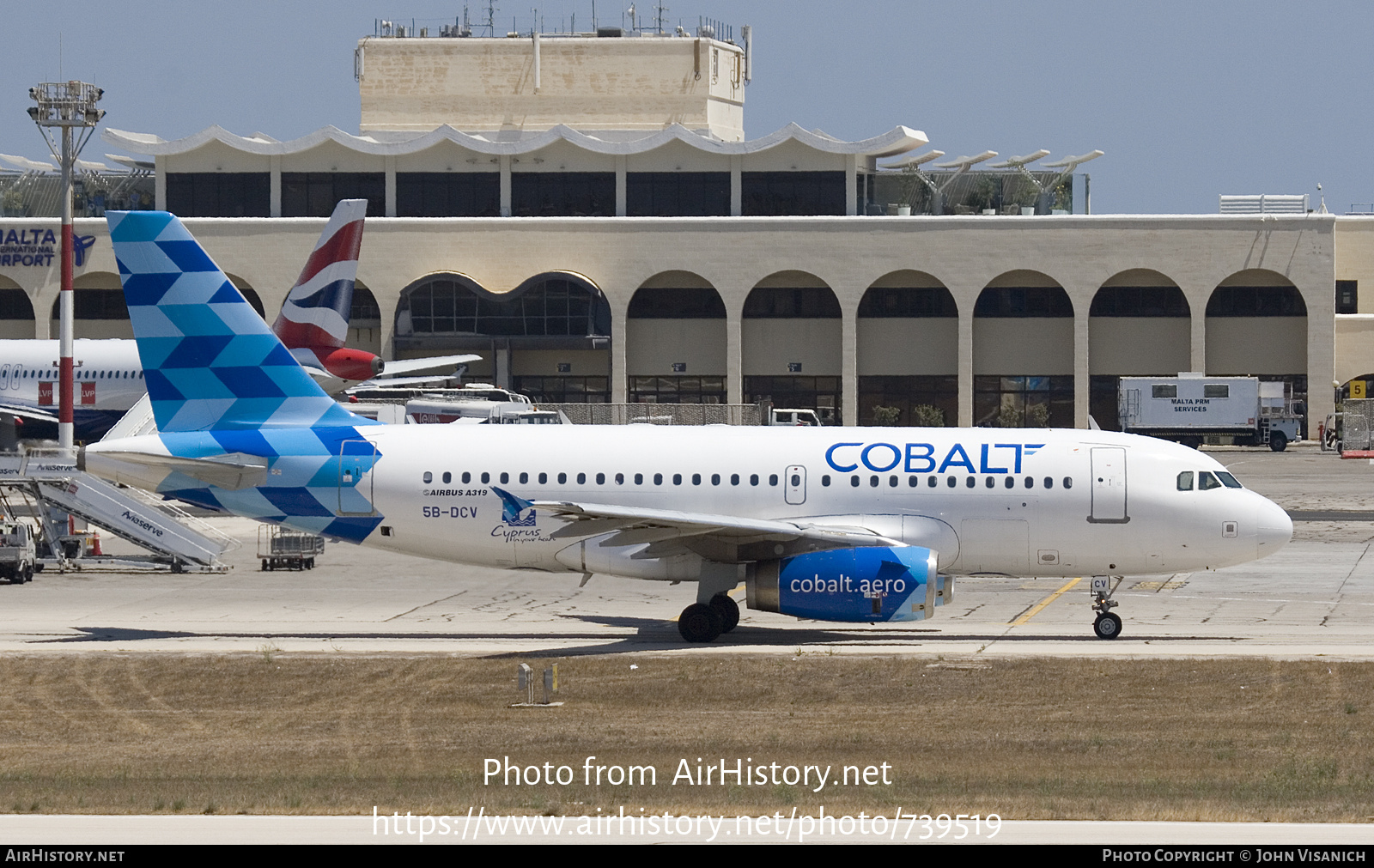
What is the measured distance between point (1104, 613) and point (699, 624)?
24.6 feet

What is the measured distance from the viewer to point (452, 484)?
32062 mm

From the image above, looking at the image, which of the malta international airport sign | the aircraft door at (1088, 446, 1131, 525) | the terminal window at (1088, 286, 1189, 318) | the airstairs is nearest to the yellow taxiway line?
the aircraft door at (1088, 446, 1131, 525)

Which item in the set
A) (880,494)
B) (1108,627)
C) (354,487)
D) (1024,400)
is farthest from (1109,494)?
(1024,400)

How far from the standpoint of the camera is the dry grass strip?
18875 mm

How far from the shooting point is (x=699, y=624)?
1222 inches

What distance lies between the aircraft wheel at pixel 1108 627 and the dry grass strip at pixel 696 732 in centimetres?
352

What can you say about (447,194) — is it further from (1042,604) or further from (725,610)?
(725,610)

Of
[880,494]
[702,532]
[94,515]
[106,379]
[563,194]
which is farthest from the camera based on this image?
[563,194]

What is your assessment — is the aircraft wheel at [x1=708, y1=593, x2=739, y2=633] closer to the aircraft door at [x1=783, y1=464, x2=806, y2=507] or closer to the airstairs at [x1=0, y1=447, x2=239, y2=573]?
the aircraft door at [x1=783, y1=464, x2=806, y2=507]

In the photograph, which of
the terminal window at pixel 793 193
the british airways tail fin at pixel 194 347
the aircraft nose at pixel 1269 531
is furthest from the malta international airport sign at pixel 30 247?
the aircraft nose at pixel 1269 531

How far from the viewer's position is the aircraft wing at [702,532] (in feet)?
96.1

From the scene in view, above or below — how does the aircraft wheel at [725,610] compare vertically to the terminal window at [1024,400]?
below

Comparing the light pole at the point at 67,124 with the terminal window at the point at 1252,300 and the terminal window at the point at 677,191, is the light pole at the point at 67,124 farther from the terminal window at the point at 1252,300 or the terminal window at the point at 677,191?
the terminal window at the point at 1252,300

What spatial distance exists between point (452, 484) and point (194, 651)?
554cm
